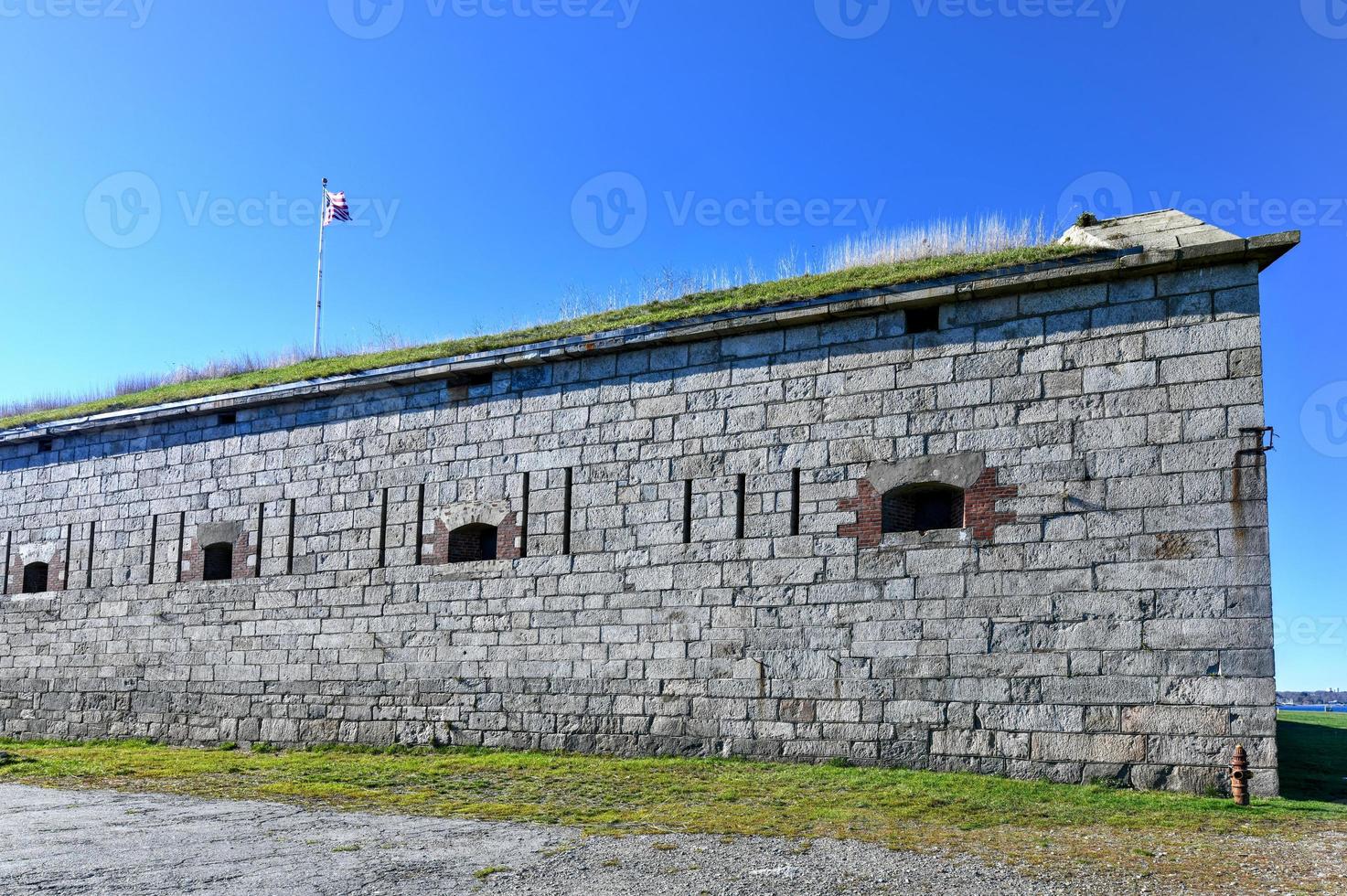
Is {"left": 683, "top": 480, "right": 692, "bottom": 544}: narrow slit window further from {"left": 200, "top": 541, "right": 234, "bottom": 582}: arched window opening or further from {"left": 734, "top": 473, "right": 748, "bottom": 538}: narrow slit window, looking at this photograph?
{"left": 200, "top": 541, "right": 234, "bottom": 582}: arched window opening

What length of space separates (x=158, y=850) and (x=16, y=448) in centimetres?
1127

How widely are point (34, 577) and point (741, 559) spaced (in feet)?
34.2

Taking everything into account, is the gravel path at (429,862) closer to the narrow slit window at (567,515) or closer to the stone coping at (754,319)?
the narrow slit window at (567,515)

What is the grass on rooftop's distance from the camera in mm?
11305

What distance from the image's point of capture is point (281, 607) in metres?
13.3

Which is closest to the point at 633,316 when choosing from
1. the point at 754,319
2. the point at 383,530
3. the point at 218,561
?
the point at 754,319

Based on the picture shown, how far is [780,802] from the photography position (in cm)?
854

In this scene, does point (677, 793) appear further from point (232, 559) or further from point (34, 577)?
point (34, 577)

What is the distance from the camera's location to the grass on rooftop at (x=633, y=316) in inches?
445

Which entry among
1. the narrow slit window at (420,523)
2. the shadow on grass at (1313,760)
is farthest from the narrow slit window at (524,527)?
the shadow on grass at (1313,760)

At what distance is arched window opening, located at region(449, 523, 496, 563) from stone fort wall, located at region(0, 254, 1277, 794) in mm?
164

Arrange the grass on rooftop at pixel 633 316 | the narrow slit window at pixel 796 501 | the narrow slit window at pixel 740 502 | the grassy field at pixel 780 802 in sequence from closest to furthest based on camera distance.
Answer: the grassy field at pixel 780 802, the narrow slit window at pixel 796 501, the narrow slit window at pixel 740 502, the grass on rooftop at pixel 633 316

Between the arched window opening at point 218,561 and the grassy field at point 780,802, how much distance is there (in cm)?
284

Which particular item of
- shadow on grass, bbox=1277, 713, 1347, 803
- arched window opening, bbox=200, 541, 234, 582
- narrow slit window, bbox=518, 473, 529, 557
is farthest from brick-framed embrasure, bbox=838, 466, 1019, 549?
arched window opening, bbox=200, 541, 234, 582
